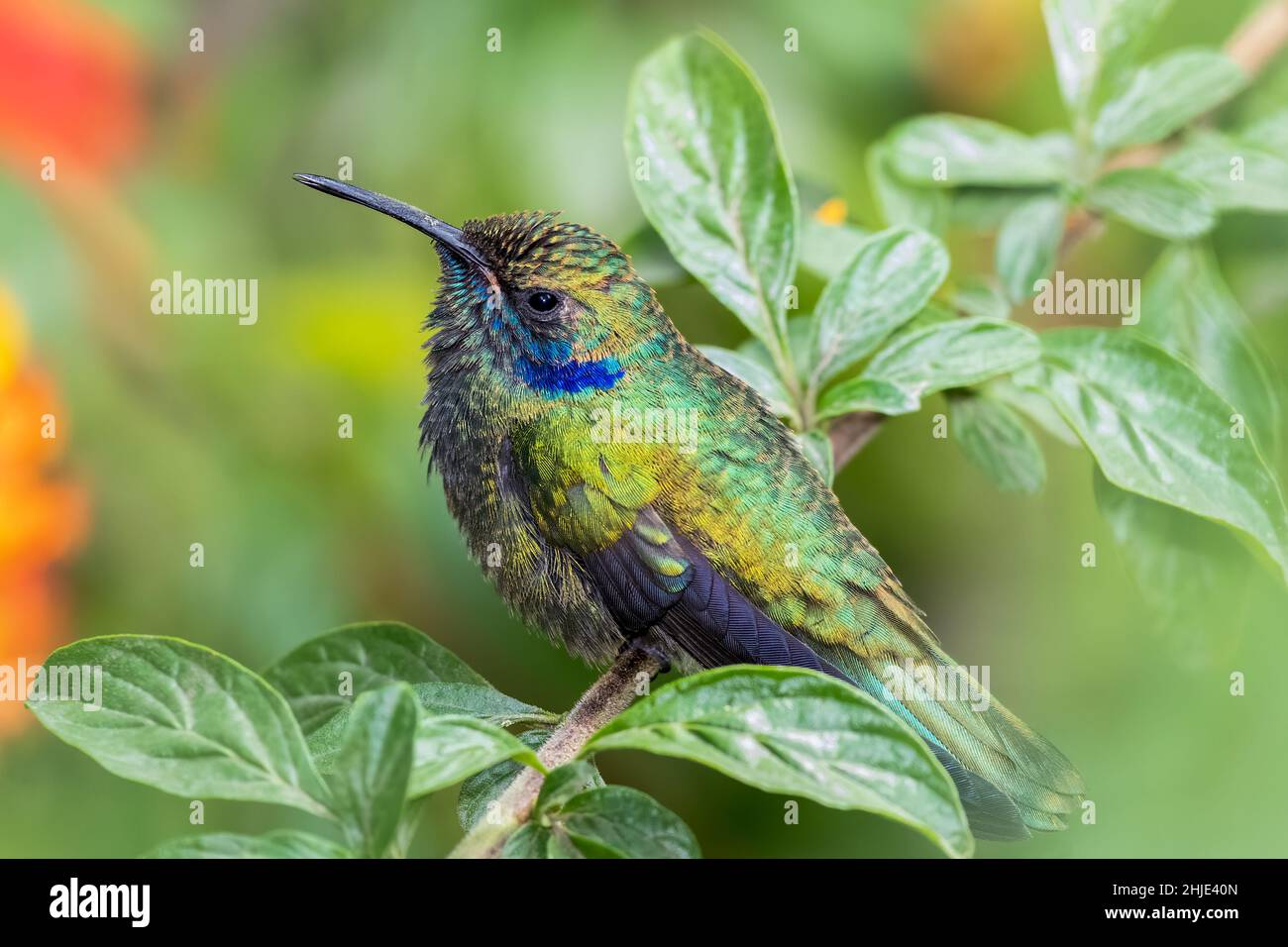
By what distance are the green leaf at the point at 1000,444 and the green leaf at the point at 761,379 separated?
27cm

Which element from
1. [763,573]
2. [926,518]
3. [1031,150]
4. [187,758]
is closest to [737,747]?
[187,758]

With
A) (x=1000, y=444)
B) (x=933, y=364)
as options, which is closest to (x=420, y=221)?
(x=933, y=364)

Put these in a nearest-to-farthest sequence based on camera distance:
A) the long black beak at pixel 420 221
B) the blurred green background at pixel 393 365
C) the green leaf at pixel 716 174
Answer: the green leaf at pixel 716 174 → the long black beak at pixel 420 221 → the blurred green background at pixel 393 365

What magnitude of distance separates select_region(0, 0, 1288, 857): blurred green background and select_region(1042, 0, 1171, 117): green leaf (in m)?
0.30

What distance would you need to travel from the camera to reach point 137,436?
2.31 m

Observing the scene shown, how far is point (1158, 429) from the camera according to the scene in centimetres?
159

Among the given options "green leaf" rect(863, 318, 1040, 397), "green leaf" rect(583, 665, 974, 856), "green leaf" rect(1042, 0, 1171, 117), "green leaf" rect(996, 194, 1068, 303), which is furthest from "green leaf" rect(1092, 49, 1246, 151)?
"green leaf" rect(583, 665, 974, 856)

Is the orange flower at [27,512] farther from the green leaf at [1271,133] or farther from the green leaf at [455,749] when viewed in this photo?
the green leaf at [1271,133]

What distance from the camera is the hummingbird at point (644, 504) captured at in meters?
1.64

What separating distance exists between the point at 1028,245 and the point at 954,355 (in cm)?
39

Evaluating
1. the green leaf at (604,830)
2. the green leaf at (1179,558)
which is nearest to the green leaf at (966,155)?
the green leaf at (1179,558)

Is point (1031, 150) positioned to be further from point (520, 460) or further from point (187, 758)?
point (187, 758)

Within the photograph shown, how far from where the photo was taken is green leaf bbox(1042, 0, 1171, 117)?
193 centimetres
